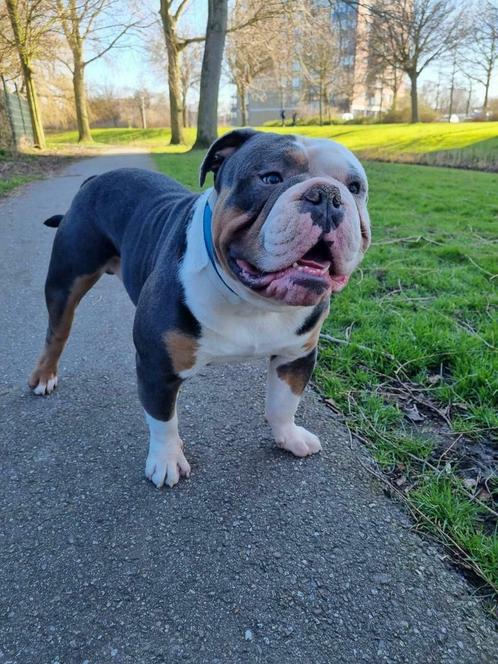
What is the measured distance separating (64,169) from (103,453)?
1504 centimetres

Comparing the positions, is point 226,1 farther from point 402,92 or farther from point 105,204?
point 402,92

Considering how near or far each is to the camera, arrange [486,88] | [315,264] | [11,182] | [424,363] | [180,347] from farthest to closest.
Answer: [486,88] → [11,182] → [424,363] → [180,347] → [315,264]

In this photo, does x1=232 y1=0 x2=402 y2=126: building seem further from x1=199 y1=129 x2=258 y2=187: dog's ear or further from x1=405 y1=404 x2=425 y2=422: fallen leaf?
x1=199 y1=129 x2=258 y2=187: dog's ear

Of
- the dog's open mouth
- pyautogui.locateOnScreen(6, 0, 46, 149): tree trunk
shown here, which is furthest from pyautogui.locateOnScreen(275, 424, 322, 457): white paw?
pyautogui.locateOnScreen(6, 0, 46, 149): tree trunk

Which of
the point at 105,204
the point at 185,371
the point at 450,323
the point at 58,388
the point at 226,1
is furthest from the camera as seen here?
the point at 226,1

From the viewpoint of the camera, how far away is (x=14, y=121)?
56.9 feet

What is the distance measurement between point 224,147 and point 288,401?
1213 millimetres

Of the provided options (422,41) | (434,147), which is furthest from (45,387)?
(422,41)

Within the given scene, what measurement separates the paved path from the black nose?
49.0 inches

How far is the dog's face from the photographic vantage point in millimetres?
1594

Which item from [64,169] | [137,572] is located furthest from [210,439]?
[64,169]

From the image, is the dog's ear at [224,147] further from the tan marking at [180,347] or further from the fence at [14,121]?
the fence at [14,121]

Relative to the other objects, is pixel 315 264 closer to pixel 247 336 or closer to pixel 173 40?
pixel 247 336

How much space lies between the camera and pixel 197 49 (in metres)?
32.8
